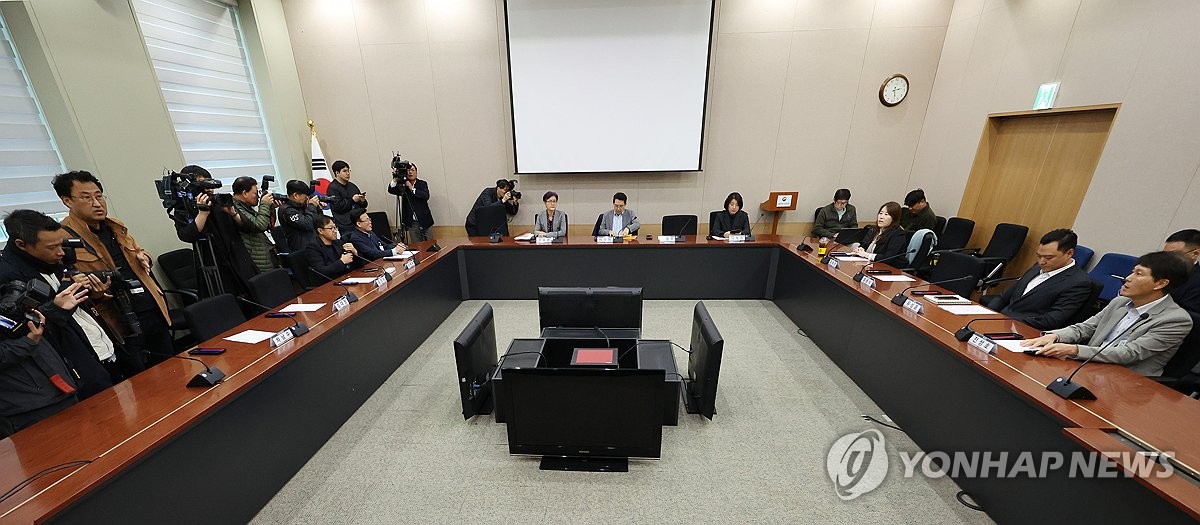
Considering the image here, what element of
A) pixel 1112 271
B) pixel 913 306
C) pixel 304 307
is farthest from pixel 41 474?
pixel 1112 271

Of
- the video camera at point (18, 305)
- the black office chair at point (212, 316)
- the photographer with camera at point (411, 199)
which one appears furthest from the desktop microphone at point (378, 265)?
the video camera at point (18, 305)

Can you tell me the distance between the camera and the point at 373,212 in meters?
5.46

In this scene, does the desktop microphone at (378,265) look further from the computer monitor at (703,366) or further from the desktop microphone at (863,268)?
the desktop microphone at (863,268)

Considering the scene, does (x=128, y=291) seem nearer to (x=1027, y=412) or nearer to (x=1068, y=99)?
(x=1027, y=412)

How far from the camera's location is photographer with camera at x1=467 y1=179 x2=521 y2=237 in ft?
16.0

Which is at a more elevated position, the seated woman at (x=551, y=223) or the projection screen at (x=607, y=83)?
the projection screen at (x=607, y=83)

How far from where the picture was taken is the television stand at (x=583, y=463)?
2.09 m

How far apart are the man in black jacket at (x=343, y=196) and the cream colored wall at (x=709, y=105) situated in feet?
2.89

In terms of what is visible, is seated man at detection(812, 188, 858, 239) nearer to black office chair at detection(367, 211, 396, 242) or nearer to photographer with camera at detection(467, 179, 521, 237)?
photographer with camera at detection(467, 179, 521, 237)

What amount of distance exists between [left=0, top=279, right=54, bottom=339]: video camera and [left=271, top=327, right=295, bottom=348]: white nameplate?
743 mm

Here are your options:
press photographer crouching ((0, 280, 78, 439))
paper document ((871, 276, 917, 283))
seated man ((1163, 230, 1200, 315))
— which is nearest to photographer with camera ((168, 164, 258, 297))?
press photographer crouching ((0, 280, 78, 439))

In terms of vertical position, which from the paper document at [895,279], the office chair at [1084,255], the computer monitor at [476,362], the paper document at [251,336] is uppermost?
the office chair at [1084,255]

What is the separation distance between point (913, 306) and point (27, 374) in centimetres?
430

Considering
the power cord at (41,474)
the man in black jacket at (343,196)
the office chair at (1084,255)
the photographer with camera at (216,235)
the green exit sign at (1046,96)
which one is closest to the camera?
the power cord at (41,474)
